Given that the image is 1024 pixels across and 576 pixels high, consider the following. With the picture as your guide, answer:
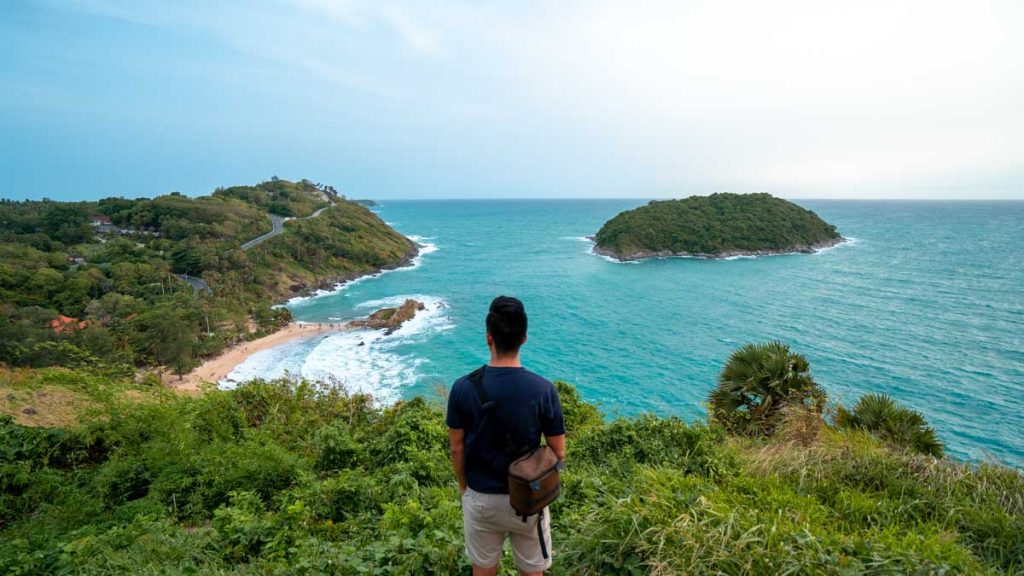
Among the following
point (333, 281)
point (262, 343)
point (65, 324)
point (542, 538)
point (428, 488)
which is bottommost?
point (262, 343)

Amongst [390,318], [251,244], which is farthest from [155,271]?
[390,318]

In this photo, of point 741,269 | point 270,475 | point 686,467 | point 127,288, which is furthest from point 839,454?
point 741,269

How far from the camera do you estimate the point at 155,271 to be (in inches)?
1795

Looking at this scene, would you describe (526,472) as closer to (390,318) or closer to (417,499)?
(417,499)

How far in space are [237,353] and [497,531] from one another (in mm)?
37587

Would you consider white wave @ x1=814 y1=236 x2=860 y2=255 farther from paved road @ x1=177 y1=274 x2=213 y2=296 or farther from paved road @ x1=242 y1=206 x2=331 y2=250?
paved road @ x1=242 y1=206 x2=331 y2=250

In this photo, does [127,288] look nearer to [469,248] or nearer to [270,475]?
[270,475]

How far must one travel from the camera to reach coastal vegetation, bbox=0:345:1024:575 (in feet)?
11.1

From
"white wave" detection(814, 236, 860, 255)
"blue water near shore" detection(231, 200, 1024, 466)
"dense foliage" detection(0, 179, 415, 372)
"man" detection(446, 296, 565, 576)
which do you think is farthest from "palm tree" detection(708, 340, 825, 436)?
"white wave" detection(814, 236, 860, 255)

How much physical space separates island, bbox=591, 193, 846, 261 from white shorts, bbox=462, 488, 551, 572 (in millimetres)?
71534

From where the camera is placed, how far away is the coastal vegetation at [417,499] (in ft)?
11.1

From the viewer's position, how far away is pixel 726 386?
10773 mm

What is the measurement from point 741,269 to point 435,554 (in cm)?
6695

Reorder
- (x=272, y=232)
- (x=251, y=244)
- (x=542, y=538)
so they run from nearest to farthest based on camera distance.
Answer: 1. (x=542, y=538)
2. (x=251, y=244)
3. (x=272, y=232)
